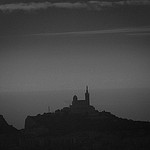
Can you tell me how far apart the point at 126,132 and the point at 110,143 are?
797 centimetres

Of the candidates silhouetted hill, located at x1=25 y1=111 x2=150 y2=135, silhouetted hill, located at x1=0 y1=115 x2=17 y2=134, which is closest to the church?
silhouetted hill, located at x1=25 y1=111 x2=150 y2=135

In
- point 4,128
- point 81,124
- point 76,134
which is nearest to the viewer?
point 76,134

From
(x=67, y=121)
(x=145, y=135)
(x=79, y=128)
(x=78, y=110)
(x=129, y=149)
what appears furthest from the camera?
(x=78, y=110)

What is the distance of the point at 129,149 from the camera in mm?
77125

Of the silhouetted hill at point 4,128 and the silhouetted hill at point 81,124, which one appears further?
the silhouetted hill at point 4,128

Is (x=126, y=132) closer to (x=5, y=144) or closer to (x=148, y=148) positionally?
(x=148, y=148)

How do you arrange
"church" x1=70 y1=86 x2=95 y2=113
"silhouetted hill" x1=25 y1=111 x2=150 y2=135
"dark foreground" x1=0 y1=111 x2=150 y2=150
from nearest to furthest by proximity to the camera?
"dark foreground" x1=0 y1=111 x2=150 y2=150, "silhouetted hill" x1=25 y1=111 x2=150 y2=135, "church" x1=70 y1=86 x2=95 y2=113

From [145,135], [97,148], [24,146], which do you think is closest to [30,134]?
[24,146]

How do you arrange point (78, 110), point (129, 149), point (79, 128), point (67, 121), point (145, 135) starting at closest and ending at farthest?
point (129, 149) < point (145, 135) < point (79, 128) < point (67, 121) < point (78, 110)

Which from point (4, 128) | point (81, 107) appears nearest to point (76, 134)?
point (4, 128)

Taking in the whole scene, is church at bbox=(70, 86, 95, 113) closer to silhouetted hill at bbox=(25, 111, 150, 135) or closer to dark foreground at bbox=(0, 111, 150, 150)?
silhouetted hill at bbox=(25, 111, 150, 135)

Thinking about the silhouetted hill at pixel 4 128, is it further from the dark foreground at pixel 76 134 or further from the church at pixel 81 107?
the church at pixel 81 107

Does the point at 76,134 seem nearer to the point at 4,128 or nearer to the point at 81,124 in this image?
the point at 81,124

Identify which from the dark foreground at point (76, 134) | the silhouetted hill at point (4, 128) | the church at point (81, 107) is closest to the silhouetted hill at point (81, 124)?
the dark foreground at point (76, 134)
